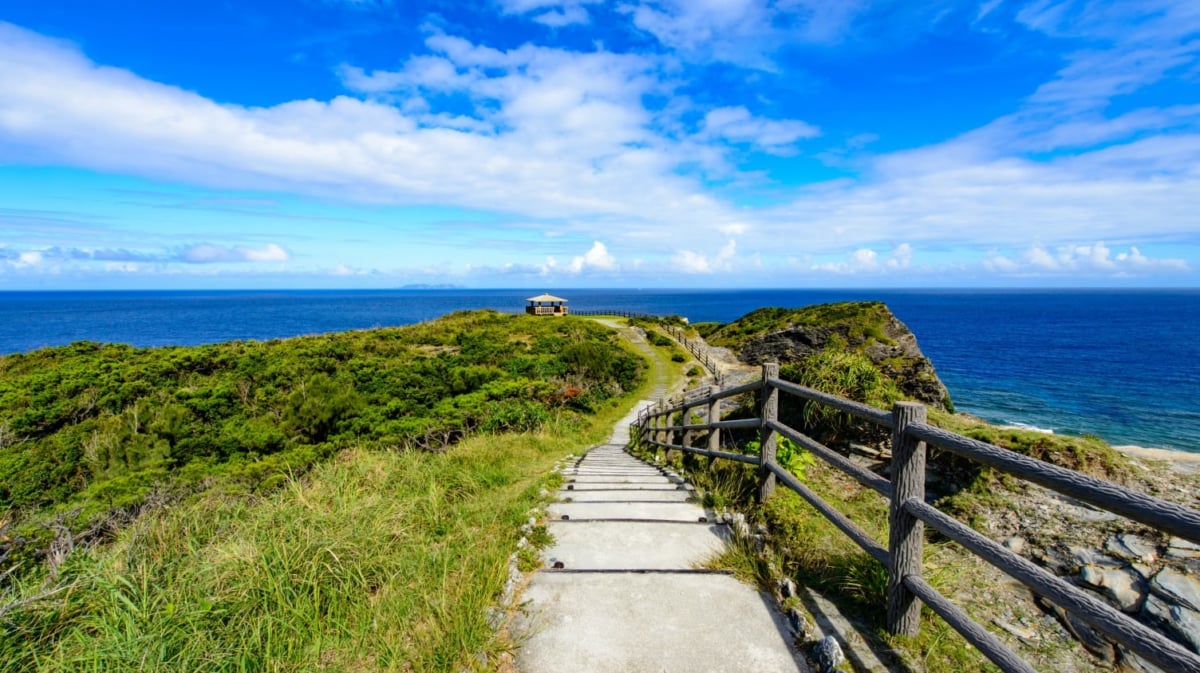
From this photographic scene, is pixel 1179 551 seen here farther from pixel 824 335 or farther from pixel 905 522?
pixel 824 335

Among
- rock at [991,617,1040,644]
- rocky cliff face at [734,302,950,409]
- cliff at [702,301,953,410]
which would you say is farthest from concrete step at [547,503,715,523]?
cliff at [702,301,953,410]

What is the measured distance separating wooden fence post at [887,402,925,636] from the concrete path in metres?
0.60

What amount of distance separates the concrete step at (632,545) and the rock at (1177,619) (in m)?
2.79

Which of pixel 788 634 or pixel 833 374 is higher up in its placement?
pixel 833 374

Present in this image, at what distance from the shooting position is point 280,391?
56.4 ft

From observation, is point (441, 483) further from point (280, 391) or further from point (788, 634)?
point (280, 391)

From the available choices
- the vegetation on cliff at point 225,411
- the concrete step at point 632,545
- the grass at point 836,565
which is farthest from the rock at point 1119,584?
the vegetation on cliff at point 225,411

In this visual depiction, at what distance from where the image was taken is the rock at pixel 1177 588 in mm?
3529

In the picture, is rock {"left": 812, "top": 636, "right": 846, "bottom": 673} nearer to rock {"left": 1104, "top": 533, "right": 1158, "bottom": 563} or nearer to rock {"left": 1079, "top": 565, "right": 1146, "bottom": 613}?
rock {"left": 1079, "top": 565, "right": 1146, "bottom": 613}

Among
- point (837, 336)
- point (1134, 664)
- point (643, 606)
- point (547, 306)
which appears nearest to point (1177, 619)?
point (1134, 664)

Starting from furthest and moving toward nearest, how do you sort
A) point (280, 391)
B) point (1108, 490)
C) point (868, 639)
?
point (280, 391) < point (868, 639) < point (1108, 490)

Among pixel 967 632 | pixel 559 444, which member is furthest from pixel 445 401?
pixel 967 632

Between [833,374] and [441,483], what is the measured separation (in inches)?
225

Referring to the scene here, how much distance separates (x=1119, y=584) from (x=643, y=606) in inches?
140
